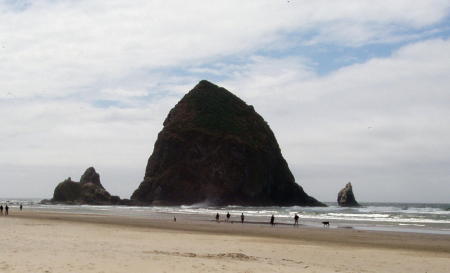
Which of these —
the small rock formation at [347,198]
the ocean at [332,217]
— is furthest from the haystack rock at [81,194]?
the small rock formation at [347,198]

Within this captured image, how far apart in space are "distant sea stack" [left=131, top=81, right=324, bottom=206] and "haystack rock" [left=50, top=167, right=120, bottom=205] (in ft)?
25.2

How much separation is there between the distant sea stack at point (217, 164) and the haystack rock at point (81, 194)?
768cm

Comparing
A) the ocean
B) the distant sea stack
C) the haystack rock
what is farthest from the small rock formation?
the haystack rock

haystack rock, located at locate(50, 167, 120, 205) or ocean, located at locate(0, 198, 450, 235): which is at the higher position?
haystack rock, located at locate(50, 167, 120, 205)

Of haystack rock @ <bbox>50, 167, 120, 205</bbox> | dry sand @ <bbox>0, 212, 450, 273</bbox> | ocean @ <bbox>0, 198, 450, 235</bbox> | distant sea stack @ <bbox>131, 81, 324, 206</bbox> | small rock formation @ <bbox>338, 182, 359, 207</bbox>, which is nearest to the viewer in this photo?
dry sand @ <bbox>0, 212, 450, 273</bbox>

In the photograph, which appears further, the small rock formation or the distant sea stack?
the small rock formation

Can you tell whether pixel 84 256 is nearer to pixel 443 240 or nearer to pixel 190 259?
pixel 190 259

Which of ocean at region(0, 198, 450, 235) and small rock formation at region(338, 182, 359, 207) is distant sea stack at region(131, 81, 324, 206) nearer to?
ocean at region(0, 198, 450, 235)

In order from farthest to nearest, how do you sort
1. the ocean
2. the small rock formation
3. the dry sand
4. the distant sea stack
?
1. the small rock formation
2. the distant sea stack
3. the ocean
4. the dry sand

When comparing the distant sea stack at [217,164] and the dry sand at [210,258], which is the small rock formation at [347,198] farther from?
the dry sand at [210,258]

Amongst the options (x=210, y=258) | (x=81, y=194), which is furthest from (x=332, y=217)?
(x=81, y=194)

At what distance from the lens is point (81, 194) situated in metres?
120

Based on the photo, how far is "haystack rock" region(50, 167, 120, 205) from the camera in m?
118

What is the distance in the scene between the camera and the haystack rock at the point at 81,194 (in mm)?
118125
